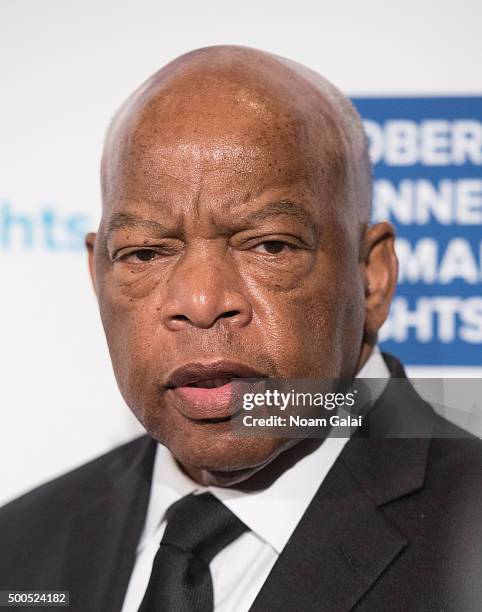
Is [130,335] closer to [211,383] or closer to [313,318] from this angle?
[211,383]

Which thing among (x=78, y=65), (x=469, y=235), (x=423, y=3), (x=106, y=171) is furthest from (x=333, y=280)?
(x=78, y=65)

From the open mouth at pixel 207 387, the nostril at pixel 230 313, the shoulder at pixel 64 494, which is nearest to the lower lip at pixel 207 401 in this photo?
the open mouth at pixel 207 387

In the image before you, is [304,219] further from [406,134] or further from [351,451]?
[406,134]

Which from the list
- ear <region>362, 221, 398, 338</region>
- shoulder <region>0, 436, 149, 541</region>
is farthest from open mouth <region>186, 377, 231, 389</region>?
shoulder <region>0, 436, 149, 541</region>

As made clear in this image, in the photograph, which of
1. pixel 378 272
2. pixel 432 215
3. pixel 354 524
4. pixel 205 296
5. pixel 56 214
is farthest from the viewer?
pixel 56 214

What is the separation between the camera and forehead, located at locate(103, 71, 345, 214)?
1300 millimetres

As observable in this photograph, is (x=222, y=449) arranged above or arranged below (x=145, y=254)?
below

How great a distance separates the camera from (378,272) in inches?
Answer: 61.4

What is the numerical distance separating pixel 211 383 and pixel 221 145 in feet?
1.17

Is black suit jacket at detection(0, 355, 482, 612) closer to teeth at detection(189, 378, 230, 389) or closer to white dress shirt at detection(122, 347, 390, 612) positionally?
white dress shirt at detection(122, 347, 390, 612)

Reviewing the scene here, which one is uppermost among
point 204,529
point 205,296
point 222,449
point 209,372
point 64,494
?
point 205,296

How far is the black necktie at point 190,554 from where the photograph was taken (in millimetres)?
1369

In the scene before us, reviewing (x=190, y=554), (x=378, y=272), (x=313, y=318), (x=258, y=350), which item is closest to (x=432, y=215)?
(x=378, y=272)

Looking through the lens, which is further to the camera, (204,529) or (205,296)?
(204,529)
